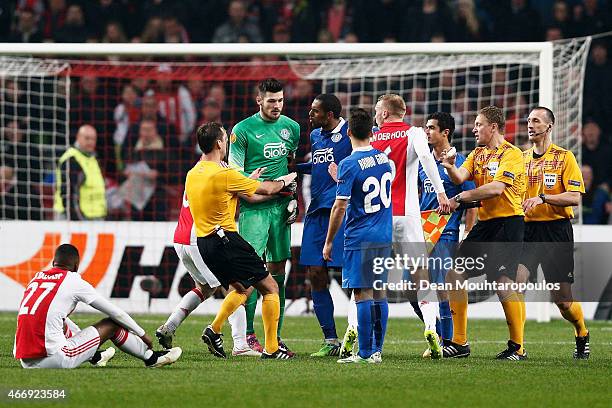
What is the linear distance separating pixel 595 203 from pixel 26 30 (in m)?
9.56

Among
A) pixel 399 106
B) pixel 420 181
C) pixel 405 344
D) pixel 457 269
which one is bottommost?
pixel 405 344

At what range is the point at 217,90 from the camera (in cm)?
1739

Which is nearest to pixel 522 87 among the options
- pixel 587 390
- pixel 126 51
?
pixel 126 51

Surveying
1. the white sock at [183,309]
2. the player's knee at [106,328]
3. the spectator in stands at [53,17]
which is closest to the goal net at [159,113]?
the spectator in stands at [53,17]

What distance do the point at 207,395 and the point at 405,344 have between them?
4.24 meters

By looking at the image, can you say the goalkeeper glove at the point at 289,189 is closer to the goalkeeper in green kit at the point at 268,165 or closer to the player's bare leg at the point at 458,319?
the goalkeeper in green kit at the point at 268,165

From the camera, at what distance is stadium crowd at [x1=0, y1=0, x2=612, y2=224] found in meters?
16.5

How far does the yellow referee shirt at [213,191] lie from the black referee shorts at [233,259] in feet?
0.30

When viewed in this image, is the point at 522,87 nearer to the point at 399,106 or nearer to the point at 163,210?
the point at 163,210

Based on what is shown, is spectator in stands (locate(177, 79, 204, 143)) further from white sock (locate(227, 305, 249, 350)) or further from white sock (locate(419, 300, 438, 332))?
white sock (locate(419, 300, 438, 332))

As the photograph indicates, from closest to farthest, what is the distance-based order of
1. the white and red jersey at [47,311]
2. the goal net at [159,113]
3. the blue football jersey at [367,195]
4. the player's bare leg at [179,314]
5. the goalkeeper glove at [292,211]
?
the white and red jersey at [47,311] < the blue football jersey at [367,195] < the player's bare leg at [179,314] < the goalkeeper glove at [292,211] < the goal net at [159,113]

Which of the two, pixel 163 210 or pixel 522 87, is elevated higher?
pixel 522 87

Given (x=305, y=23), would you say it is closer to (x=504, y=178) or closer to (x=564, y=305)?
(x=504, y=178)

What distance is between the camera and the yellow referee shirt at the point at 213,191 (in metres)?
9.41
